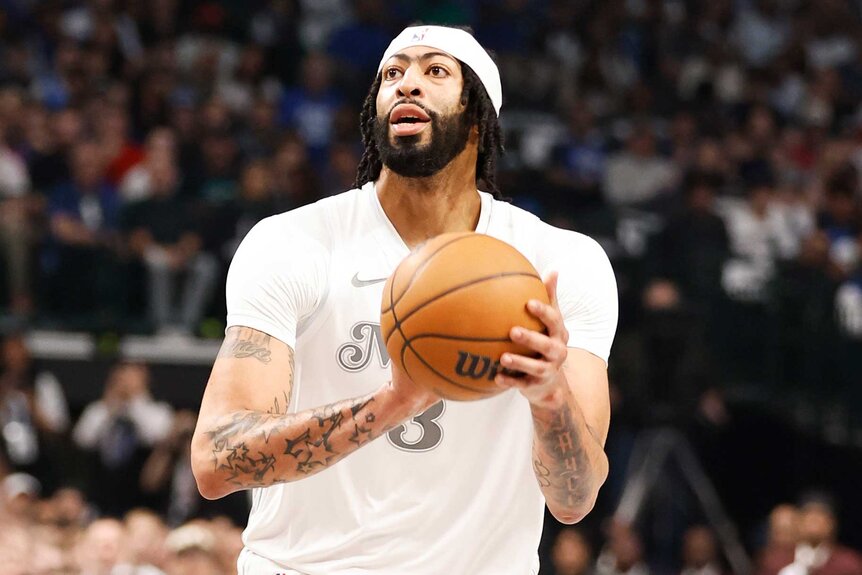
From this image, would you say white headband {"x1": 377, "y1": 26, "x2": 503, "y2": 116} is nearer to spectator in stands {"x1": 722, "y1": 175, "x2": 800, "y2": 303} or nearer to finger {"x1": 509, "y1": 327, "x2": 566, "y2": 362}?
finger {"x1": 509, "y1": 327, "x2": 566, "y2": 362}

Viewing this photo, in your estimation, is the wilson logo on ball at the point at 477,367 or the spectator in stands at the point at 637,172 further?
the spectator in stands at the point at 637,172

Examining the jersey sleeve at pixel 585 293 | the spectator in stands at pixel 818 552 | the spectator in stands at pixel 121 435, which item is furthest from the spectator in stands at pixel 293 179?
the jersey sleeve at pixel 585 293

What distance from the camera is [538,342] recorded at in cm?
361

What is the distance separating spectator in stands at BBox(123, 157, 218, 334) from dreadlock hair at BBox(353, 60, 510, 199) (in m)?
7.64

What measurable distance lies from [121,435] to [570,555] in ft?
12.6

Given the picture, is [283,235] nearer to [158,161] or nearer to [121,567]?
[121,567]

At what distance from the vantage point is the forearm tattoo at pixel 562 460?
13.4 ft

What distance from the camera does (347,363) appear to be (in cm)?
459

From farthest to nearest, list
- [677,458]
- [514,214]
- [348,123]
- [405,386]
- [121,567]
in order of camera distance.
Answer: [348,123], [677,458], [121,567], [514,214], [405,386]

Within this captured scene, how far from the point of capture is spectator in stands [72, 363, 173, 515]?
12.3 metres

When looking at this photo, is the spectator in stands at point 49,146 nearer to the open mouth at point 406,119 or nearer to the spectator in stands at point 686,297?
the spectator in stands at point 686,297

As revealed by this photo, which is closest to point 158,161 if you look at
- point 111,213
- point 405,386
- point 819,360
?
point 111,213

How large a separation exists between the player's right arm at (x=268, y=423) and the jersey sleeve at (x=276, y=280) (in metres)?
0.09

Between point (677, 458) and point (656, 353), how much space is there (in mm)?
1036
